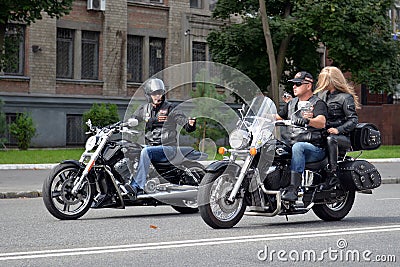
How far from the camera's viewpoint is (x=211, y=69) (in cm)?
1198

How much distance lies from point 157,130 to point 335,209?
2.65m

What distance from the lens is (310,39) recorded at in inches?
1533

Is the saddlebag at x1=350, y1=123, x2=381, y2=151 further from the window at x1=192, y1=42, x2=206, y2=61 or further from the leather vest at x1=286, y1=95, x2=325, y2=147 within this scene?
the window at x1=192, y1=42, x2=206, y2=61

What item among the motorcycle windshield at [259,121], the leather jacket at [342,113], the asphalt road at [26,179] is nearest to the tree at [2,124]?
the asphalt road at [26,179]

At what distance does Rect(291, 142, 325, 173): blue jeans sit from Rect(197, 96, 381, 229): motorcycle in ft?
0.36

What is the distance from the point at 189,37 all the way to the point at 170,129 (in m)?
28.7

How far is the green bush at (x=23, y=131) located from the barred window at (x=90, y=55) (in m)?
5.49

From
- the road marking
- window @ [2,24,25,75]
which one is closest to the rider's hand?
the road marking

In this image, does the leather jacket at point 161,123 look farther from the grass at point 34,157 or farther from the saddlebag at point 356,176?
the grass at point 34,157

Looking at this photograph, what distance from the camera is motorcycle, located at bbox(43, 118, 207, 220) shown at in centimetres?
1205

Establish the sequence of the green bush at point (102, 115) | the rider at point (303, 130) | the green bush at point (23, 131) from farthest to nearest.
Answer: the green bush at point (102, 115), the green bush at point (23, 131), the rider at point (303, 130)

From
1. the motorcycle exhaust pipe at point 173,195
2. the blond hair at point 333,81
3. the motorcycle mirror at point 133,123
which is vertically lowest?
the motorcycle exhaust pipe at point 173,195

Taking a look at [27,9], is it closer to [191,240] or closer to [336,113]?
[336,113]

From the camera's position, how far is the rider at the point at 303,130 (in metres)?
10.8
